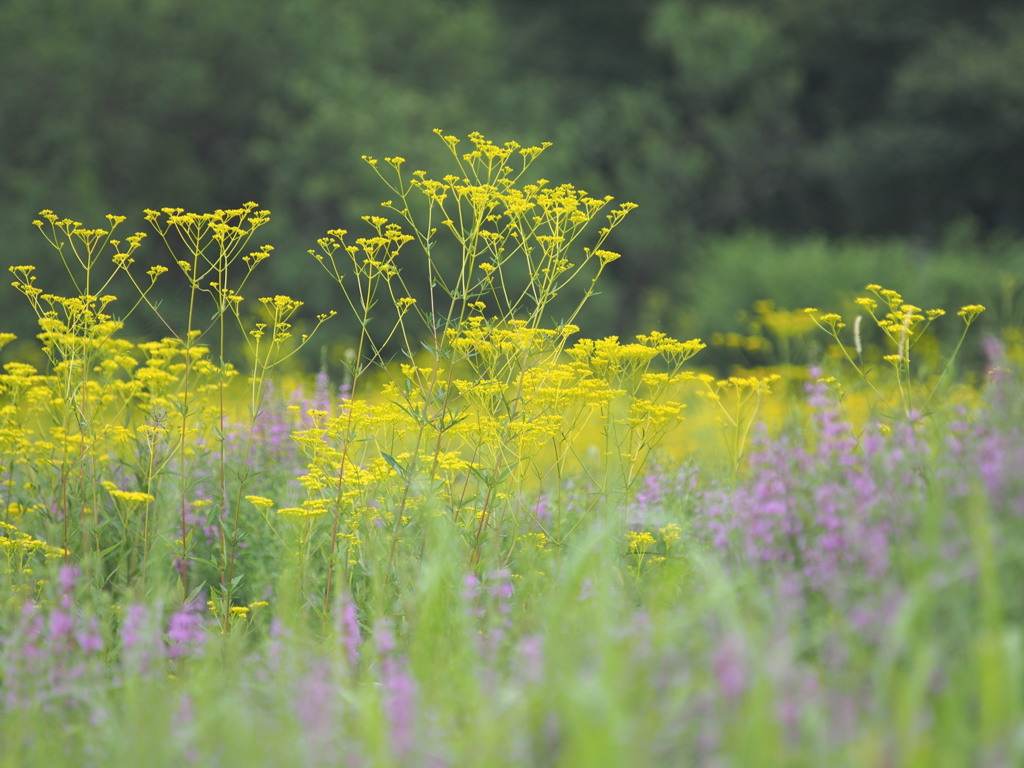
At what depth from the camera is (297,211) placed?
1867 cm

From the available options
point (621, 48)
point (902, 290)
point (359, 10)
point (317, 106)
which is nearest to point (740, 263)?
point (902, 290)

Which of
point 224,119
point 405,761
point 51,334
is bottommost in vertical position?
point 405,761

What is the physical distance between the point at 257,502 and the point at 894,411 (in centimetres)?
205

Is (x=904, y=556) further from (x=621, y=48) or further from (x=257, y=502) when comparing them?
(x=621, y=48)

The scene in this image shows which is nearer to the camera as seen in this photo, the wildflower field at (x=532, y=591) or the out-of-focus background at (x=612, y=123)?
the wildflower field at (x=532, y=591)

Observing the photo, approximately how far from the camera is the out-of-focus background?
17.2 meters

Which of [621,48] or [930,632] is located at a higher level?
[621,48]

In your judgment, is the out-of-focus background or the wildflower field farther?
the out-of-focus background

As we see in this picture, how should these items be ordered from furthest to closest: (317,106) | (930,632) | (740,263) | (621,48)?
(621,48) < (317,106) < (740,263) < (930,632)

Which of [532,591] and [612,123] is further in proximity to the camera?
[612,123]

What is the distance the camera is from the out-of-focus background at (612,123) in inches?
677

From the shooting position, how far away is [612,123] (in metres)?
23.0

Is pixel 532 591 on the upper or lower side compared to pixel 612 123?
lower

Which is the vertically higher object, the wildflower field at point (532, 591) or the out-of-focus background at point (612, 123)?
the out-of-focus background at point (612, 123)
